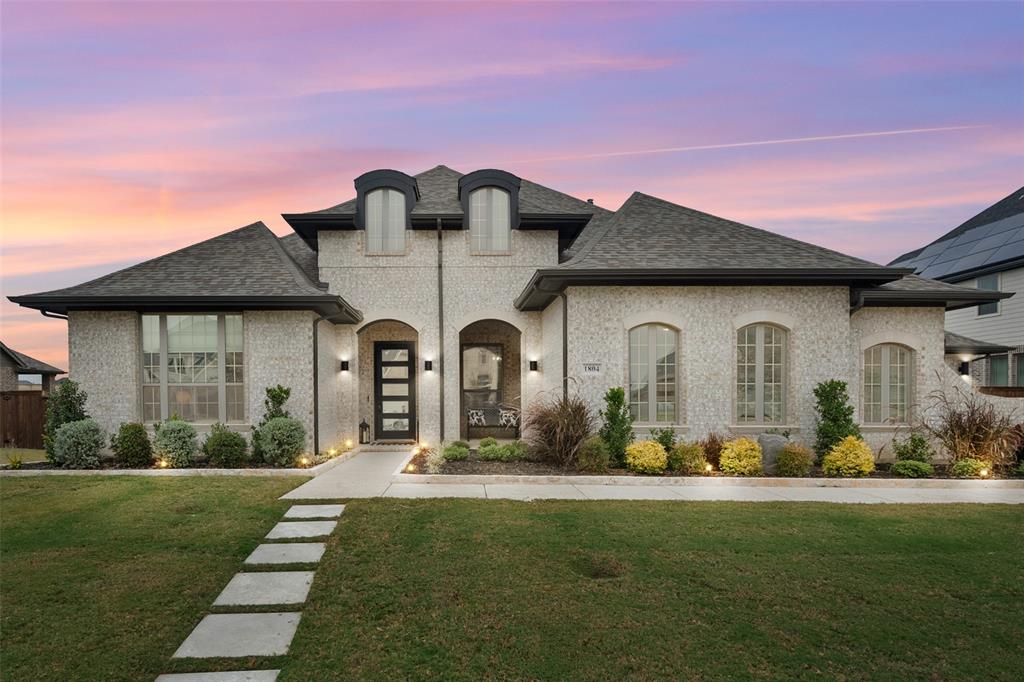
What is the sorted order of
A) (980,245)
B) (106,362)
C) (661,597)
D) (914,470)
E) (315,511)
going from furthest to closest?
1. (980,245)
2. (106,362)
3. (914,470)
4. (315,511)
5. (661,597)

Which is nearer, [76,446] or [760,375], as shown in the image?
[76,446]

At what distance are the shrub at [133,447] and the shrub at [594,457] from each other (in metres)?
8.28

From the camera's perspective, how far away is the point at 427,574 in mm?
5043

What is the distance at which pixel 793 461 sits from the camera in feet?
31.0

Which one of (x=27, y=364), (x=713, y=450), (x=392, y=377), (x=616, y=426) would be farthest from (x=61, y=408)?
(x=27, y=364)

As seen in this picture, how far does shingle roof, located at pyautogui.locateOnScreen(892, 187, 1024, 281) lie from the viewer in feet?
65.1

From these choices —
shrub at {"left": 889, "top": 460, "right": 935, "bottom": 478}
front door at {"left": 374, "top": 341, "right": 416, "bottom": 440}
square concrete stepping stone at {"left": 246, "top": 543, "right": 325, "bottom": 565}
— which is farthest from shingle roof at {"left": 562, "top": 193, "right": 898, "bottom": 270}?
square concrete stepping stone at {"left": 246, "top": 543, "right": 325, "bottom": 565}

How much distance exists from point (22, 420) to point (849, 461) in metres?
20.8

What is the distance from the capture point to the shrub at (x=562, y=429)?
10.1m

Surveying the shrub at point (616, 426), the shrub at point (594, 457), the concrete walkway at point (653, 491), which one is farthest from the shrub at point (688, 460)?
the shrub at point (594, 457)

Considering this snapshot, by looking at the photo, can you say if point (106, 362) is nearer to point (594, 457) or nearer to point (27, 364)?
point (594, 457)

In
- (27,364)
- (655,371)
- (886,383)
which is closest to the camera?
(655,371)

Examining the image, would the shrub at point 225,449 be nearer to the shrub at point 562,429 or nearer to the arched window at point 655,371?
the shrub at point 562,429

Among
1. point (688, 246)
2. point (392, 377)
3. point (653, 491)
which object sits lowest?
point (653, 491)
